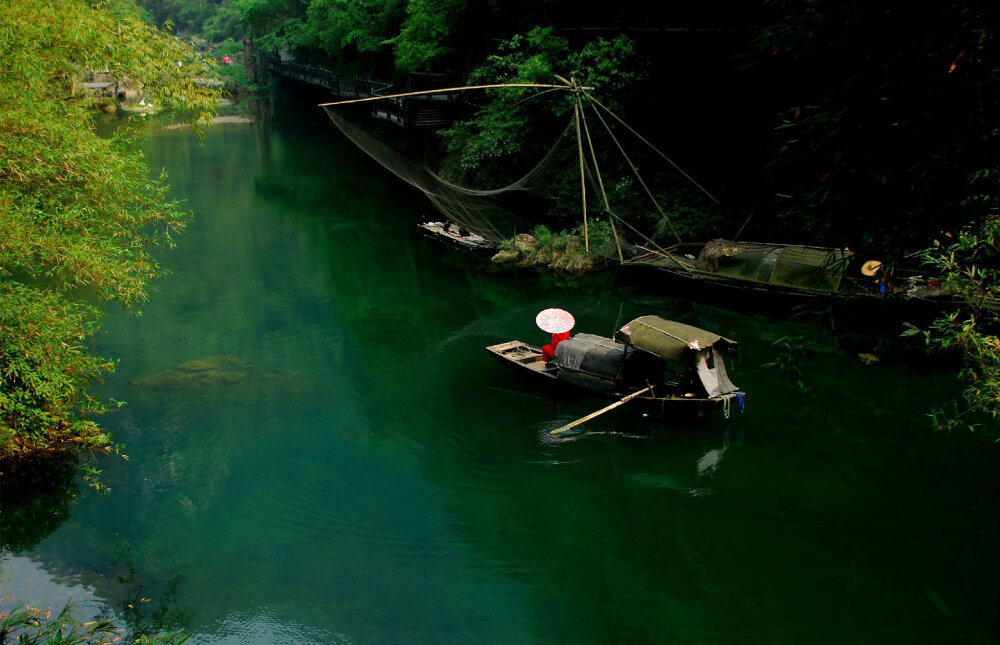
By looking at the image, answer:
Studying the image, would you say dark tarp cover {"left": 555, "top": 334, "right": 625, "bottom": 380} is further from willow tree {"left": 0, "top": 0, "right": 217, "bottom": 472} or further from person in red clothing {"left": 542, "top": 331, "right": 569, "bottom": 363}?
willow tree {"left": 0, "top": 0, "right": 217, "bottom": 472}

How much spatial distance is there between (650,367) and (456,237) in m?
10.5

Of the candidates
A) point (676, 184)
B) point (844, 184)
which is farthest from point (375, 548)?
point (676, 184)

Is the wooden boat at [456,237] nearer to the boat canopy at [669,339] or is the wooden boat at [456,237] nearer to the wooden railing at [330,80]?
the wooden railing at [330,80]

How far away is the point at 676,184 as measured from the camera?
727 inches

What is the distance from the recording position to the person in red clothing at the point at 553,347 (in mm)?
11930

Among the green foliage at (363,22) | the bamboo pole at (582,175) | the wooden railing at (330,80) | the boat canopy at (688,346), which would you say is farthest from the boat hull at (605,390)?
the green foliage at (363,22)

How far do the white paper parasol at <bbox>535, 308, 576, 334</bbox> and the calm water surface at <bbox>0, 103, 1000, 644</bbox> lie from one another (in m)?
1.12

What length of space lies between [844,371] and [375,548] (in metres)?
8.04

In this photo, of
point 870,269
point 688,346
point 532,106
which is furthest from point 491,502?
point 532,106

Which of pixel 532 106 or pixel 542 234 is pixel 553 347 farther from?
pixel 532 106

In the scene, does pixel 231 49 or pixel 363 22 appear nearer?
pixel 363 22

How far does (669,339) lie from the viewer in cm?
1055

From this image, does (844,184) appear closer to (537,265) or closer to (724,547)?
(724,547)

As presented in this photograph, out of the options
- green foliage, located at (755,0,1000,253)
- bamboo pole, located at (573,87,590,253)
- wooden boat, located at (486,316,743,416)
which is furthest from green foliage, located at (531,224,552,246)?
green foliage, located at (755,0,1000,253)
